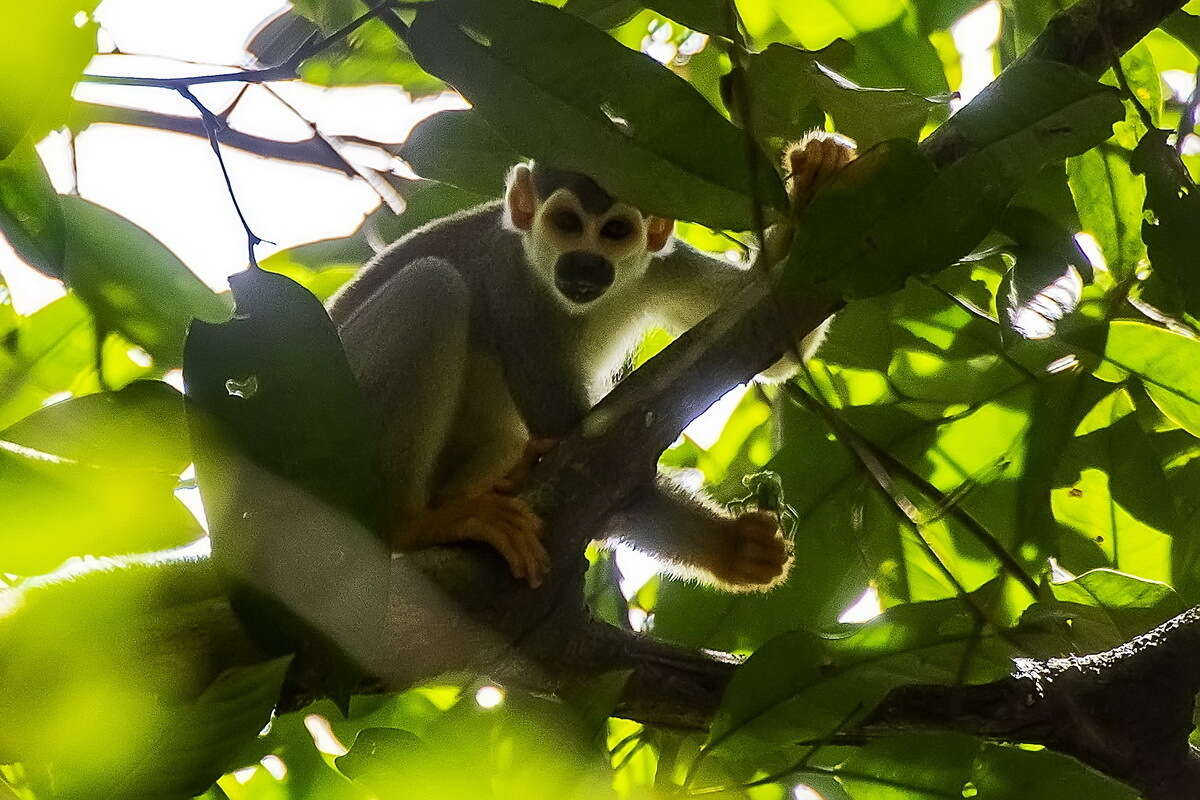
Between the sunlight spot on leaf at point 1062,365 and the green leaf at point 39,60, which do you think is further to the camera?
the sunlight spot on leaf at point 1062,365

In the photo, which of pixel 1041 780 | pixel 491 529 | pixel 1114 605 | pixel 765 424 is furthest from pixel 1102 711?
pixel 765 424

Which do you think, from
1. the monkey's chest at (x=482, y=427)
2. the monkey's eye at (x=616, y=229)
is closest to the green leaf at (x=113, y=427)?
the monkey's chest at (x=482, y=427)

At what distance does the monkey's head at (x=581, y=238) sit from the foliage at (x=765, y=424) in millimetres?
513

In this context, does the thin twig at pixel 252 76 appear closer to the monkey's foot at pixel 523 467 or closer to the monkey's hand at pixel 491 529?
the monkey's hand at pixel 491 529

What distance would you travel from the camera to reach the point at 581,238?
118 inches

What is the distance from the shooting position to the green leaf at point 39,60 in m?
1.00

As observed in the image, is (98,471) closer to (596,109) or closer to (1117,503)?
(596,109)

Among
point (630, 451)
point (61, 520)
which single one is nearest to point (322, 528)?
point (61, 520)

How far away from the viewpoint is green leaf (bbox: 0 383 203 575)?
1249mm

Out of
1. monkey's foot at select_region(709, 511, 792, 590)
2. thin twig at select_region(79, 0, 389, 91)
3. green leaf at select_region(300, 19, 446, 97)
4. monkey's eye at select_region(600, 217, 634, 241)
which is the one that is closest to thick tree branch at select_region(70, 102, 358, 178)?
green leaf at select_region(300, 19, 446, 97)

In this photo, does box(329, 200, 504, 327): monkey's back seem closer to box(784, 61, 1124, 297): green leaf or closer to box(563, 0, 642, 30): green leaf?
box(563, 0, 642, 30): green leaf

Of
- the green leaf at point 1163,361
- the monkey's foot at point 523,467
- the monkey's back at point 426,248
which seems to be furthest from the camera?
the monkey's back at point 426,248

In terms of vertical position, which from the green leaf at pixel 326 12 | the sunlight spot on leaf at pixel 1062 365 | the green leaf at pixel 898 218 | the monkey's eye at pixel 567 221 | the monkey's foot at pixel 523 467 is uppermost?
the green leaf at pixel 326 12

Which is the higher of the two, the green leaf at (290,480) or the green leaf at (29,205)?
the green leaf at (29,205)
